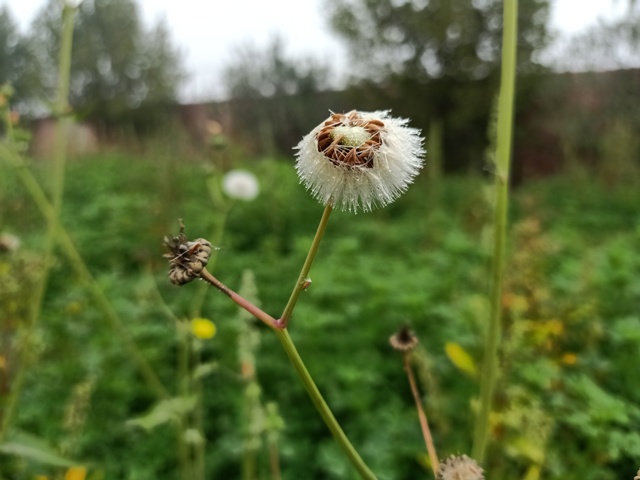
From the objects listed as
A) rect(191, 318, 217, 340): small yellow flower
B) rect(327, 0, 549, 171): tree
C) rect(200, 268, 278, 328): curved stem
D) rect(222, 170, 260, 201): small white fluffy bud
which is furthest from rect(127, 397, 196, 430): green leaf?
rect(327, 0, 549, 171): tree

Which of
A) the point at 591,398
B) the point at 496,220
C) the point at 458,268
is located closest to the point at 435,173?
the point at 458,268

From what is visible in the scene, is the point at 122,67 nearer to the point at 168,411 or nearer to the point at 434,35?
the point at 434,35

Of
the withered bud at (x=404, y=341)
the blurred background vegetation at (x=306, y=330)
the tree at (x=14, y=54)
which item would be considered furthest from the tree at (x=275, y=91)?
the withered bud at (x=404, y=341)

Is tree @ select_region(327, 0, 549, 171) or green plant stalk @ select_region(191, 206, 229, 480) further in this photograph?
tree @ select_region(327, 0, 549, 171)

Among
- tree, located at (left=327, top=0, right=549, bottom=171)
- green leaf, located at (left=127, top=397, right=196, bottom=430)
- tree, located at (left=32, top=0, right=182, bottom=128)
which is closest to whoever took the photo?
green leaf, located at (left=127, top=397, right=196, bottom=430)

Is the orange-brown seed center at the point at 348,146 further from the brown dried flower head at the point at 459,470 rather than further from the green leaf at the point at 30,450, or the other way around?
the green leaf at the point at 30,450

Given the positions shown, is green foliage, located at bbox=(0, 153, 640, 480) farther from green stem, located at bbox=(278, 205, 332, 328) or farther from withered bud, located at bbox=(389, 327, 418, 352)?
green stem, located at bbox=(278, 205, 332, 328)

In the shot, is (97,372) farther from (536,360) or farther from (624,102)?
(624,102)
